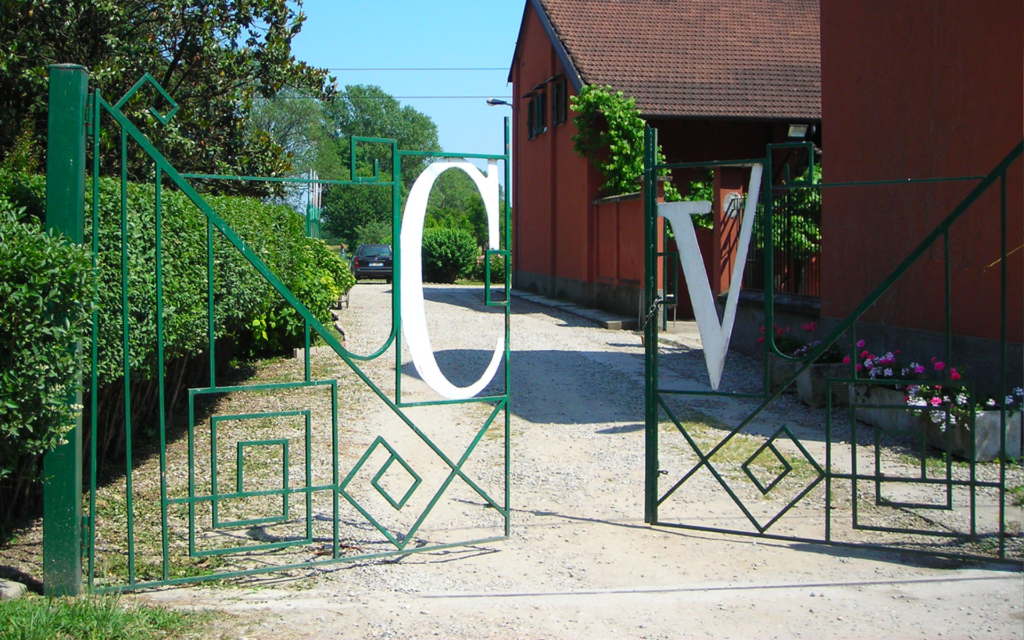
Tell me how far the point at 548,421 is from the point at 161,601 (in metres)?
4.90

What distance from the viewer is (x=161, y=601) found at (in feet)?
14.3

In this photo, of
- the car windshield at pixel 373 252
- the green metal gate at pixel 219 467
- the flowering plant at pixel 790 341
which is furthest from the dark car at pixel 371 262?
the green metal gate at pixel 219 467

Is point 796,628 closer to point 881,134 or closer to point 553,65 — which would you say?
point 881,134

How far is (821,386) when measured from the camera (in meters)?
9.34

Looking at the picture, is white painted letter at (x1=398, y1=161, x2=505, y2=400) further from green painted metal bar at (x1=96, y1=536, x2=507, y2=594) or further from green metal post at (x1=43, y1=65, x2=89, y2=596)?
green metal post at (x1=43, y1=65, x2=89, y2=596)

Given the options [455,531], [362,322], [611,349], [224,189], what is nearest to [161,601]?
[455,531]

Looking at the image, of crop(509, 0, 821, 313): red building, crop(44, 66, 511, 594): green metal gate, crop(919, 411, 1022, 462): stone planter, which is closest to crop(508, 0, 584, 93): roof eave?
crop(509, 0, 821, 313): red building

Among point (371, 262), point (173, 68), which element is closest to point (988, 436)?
point (173, 68)

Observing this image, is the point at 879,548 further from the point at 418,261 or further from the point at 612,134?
the point at 612,134

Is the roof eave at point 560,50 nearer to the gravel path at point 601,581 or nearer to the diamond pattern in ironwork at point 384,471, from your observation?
the gravel path at point 601,581

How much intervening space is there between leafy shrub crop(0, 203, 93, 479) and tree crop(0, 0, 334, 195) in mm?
3897

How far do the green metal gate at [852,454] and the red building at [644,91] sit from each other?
9.03 metres

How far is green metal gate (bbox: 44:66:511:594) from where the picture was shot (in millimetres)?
4285

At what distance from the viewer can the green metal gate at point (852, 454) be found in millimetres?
5059
